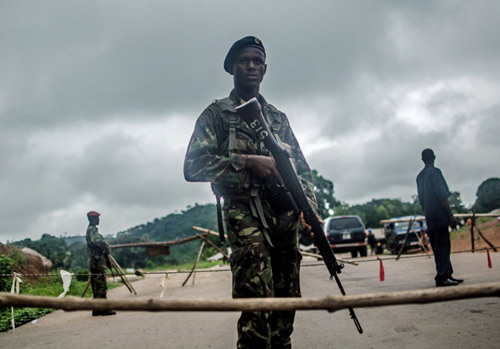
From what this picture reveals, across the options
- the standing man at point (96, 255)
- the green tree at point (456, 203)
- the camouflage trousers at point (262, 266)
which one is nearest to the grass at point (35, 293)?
the standing man at point (96, 255)

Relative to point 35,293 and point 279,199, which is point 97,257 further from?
point 279,199

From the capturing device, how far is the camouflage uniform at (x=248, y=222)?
8.59 feet

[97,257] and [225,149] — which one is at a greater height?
[225,149]

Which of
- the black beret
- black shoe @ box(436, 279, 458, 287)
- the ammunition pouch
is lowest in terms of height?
black shoe @ box(436, 279, 458, 287)

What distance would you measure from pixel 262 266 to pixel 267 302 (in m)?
1.02

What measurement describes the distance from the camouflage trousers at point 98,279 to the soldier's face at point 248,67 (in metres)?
6.86

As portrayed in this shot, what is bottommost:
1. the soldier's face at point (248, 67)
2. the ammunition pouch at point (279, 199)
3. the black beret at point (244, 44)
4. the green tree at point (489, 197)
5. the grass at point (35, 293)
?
the grass at point (35, 293)

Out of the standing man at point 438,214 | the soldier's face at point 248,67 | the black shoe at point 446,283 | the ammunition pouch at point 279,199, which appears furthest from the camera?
the standing man at point 438,214

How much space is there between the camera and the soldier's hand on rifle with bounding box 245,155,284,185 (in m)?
2.79

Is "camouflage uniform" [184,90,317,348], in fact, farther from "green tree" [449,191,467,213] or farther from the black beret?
"green tree" [449,191,467,213]

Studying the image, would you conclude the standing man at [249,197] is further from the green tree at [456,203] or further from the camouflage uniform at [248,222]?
the green tree at [456,203]

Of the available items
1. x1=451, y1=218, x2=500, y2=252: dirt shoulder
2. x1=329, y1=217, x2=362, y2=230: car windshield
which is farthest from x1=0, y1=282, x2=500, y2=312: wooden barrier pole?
x1=451, y1=218, x2=500, y2=252: dirt shoulder

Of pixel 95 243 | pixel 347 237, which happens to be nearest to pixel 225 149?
pixel 95 243

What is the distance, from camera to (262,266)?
266 cm
